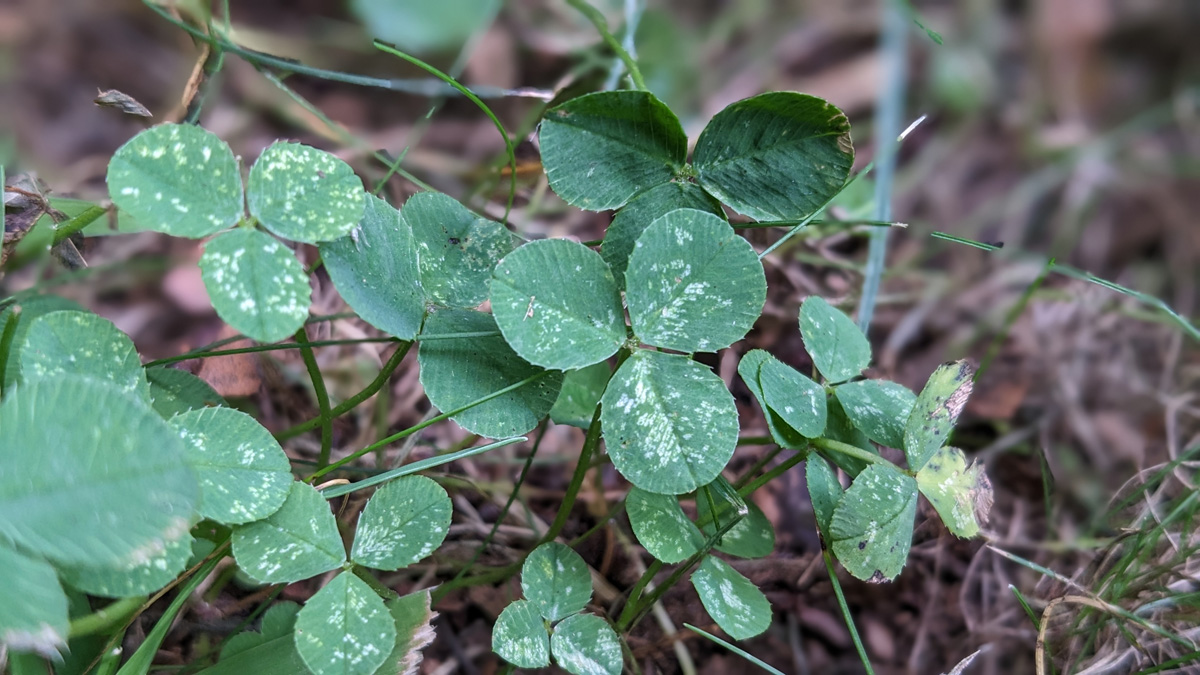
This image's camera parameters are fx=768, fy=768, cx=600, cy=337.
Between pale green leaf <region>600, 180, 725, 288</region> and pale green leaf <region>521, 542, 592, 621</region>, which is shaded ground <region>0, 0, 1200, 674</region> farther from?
pale green leaf <region>600, 180, 725, 288</region>

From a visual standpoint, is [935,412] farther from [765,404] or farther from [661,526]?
[661,526]

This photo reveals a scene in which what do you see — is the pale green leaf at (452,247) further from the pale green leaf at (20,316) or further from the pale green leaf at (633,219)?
the pale green leaf at (20,316)

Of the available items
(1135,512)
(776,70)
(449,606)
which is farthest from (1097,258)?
(449,606)

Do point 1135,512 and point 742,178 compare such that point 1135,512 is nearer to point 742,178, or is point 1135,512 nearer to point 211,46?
point 742,178

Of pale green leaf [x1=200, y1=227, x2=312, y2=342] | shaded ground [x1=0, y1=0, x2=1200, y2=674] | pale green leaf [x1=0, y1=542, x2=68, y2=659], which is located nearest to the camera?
pale green leaf [x1=0, y1=542, x2=68, y2=659]

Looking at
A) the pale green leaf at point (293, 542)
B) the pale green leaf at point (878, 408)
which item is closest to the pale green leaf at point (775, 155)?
the pale green leaf at point (878, 408)

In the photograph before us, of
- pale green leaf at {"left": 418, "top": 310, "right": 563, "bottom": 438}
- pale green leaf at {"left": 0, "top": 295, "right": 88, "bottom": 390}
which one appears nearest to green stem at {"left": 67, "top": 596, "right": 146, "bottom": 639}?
pale green leaf at {"left": 0, "top": 295, "right": 88, "bottom": 390}

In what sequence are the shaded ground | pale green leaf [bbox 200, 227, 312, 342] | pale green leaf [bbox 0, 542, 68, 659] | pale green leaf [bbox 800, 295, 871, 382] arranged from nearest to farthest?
pale green leaf [bbox 0, 542, 68, 659] < pale green leaf [bbox 200, 227, 312, 342] < pale green leaf [bbox 800, 295, 871, 382] < the shaded ground
